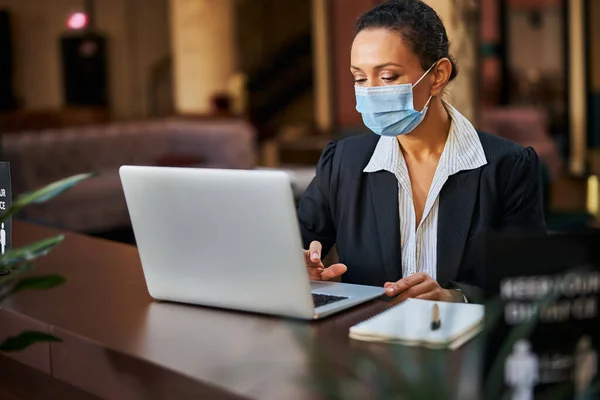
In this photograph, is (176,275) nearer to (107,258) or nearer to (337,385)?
(107,258)

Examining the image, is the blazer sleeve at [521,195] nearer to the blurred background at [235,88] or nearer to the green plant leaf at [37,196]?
the blurred background at [235,88]

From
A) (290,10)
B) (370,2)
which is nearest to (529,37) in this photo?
(370,2)

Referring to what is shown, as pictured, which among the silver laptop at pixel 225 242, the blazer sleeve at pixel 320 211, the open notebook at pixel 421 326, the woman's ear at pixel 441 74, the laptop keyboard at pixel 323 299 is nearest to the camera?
the open notebook at pixel 421 326

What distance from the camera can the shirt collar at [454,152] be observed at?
8.32ft

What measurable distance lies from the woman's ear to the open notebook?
0.84 meters

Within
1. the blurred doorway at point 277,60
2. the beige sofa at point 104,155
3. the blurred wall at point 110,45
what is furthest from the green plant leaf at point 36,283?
the blurred wall at point 110,45

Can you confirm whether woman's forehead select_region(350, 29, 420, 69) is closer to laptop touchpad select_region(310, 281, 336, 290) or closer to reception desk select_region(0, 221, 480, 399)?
laptop touchpad select_region(310, 281, 336, 290)

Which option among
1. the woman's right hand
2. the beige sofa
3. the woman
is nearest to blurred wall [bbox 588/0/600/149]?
the beige sofa

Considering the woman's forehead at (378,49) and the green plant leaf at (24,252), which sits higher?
the woman's forehead at (378,49)

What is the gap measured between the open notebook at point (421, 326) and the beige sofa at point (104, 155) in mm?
6030

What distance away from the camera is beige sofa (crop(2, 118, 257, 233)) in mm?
8227

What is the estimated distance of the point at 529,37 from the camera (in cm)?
1290

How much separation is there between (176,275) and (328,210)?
774 millimetres

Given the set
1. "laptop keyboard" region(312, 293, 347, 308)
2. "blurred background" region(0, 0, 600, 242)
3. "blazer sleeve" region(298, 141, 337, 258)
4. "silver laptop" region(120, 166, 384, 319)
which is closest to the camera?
"silver laptop" region(120, 166, 384, 319)
